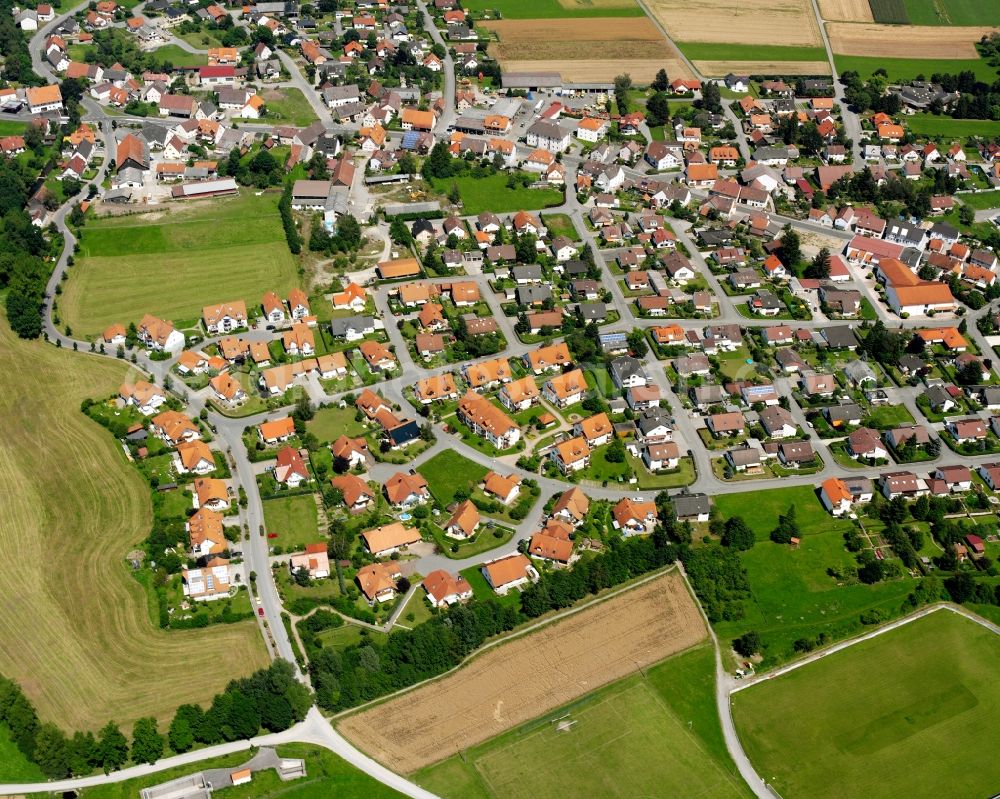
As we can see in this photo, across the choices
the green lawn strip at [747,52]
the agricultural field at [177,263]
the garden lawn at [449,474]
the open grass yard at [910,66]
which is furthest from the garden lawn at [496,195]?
the open grass yard at [910,66]

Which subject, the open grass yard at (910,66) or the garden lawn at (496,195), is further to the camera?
the open grass yard at (910,66)

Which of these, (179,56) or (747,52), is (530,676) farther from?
(747,52)

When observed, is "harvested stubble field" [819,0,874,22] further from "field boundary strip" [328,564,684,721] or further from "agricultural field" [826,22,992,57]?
"field boundary strip" [328,564,684,721]

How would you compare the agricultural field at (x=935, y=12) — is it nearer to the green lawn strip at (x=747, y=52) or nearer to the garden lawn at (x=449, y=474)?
the green lawn strip at (x=747, y=52)

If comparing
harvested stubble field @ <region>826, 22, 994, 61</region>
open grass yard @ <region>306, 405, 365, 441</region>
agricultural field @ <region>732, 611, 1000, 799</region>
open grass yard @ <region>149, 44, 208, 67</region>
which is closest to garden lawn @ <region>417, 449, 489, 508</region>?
open grass yard @ <region>306, 405, 365, 441</region>

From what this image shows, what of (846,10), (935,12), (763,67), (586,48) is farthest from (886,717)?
(935,12)

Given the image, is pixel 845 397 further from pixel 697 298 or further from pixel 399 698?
pixel 399 698

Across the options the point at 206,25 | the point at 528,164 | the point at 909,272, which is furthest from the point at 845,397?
the point at 206,25
